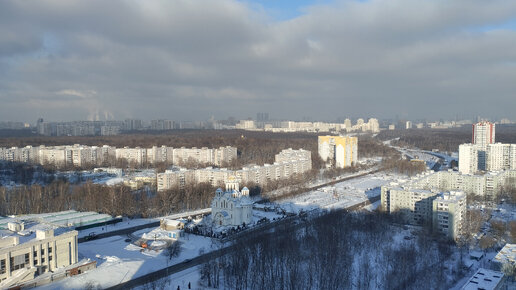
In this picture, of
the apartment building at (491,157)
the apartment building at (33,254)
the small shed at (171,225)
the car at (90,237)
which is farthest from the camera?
the apartment building at (491,157)

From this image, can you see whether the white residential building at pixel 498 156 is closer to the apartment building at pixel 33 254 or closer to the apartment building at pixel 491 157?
the apartment building at pixel 491 157

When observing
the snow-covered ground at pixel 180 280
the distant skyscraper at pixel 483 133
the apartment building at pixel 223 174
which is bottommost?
the snow-covered ground at pixel 180 280

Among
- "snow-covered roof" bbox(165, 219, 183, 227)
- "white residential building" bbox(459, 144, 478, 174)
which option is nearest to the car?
"snow-covered roof" bbox(165, 219, 183, 227)

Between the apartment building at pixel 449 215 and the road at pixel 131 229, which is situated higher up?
the apartment building at pixel 449 215

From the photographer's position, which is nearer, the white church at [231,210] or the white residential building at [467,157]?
the white church at [231,210]

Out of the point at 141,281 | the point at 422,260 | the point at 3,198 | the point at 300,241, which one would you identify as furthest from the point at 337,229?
the point at 3,198

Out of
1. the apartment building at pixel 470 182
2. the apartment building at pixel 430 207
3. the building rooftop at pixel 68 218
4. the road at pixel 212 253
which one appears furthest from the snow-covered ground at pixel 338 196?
the building rooftop at pixel 68 218

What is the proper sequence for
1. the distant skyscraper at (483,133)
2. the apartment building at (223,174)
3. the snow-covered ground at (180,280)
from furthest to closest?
the distant skyscraper at (483,133)
the apartment building at (223,174)
the snow-covered ground at (180,280)

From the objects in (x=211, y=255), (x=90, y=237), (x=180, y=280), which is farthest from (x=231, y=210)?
(x=180, y=280)

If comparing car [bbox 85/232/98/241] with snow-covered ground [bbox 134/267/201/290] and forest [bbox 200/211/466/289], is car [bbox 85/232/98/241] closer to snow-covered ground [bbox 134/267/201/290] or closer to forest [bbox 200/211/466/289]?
snow-covered ground [bbox 134/267/201/290]
